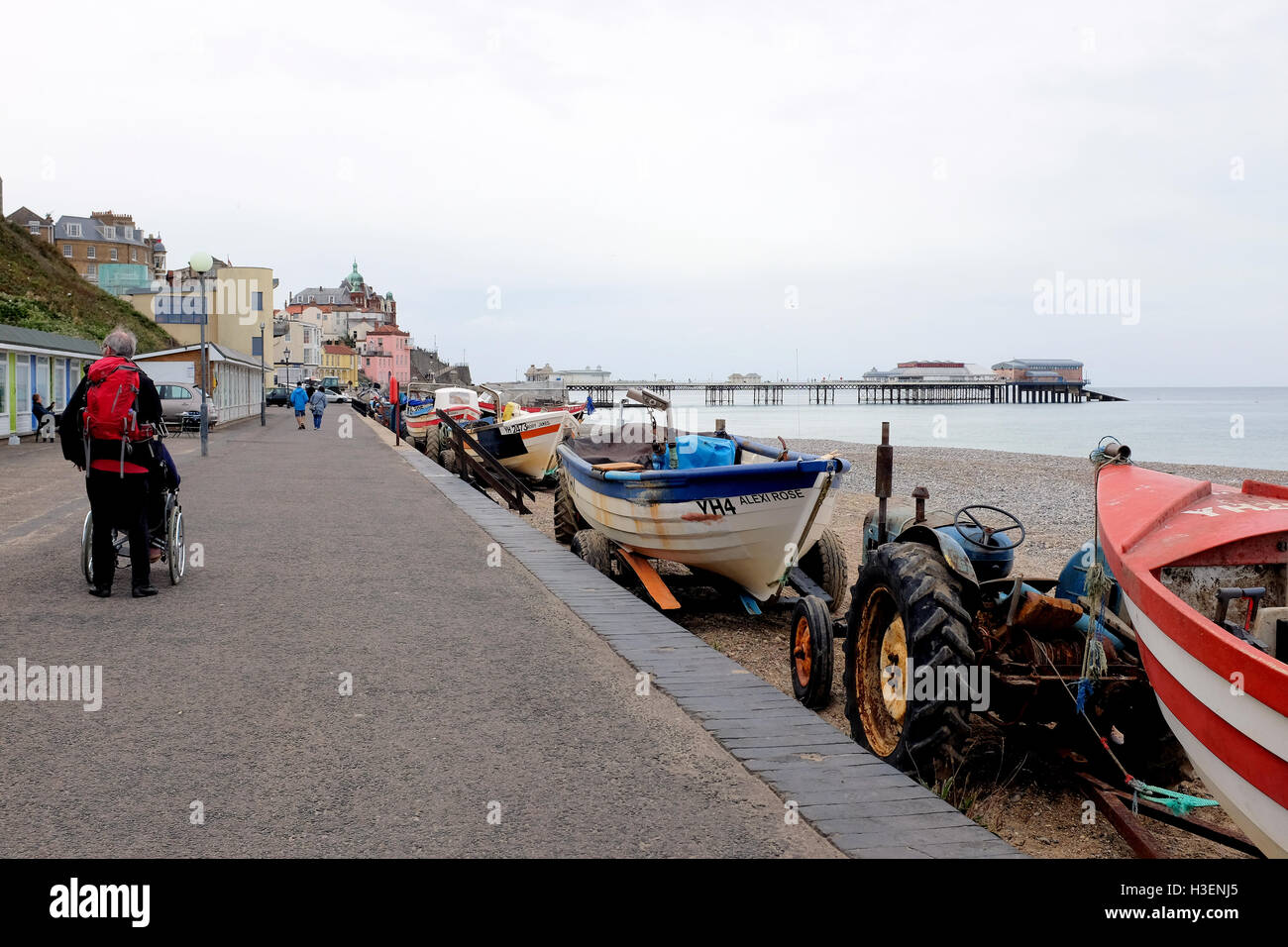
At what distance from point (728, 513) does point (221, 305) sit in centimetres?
8819

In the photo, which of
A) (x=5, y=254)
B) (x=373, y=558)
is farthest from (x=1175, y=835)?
(x=5, y=254)

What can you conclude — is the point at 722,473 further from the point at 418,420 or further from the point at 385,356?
the point at 385,356

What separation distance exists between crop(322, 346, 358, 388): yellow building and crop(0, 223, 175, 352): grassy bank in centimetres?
10261

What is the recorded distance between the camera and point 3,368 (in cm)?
2550

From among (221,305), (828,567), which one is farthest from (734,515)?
(221,305)

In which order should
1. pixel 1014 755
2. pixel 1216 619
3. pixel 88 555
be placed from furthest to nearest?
pixel 88 555
pixel 1014 755
pixel 1216 619

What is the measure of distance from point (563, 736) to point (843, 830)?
1.51 m

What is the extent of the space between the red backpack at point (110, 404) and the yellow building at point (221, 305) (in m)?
71.2

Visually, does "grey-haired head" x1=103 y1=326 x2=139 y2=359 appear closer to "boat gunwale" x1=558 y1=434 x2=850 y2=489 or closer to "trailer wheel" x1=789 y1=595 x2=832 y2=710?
"boat gunwale" x1=558 y1=434 x2=850 y2=489

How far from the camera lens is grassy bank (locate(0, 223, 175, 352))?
3956 centimetres

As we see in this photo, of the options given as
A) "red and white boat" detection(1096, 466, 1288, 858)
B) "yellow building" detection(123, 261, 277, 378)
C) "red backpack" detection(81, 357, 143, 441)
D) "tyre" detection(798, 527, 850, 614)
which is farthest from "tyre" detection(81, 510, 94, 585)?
"yellow building" detection(123, 261, 277, 378)

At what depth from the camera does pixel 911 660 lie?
5.29 meters
